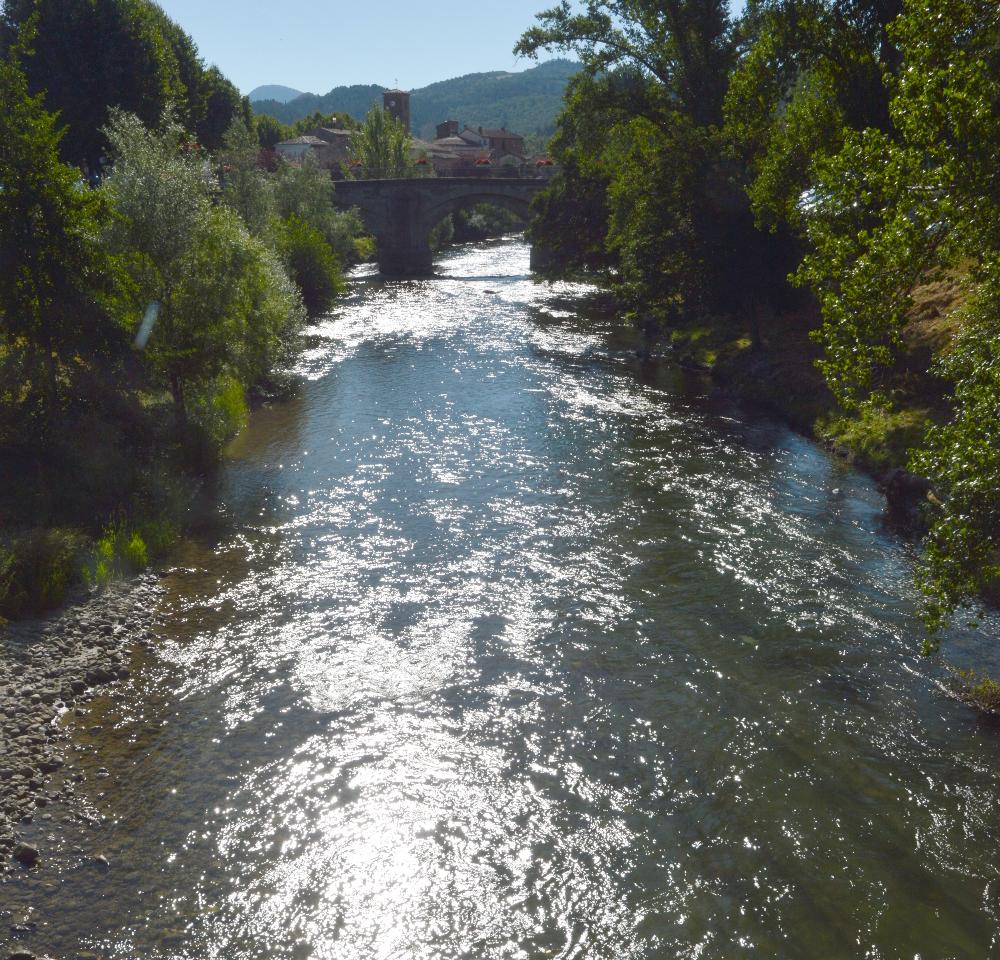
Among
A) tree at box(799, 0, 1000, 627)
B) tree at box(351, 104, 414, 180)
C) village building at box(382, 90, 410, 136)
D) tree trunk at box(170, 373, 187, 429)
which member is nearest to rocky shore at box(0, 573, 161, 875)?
tree trunk at box(170, 373, 187, 429)

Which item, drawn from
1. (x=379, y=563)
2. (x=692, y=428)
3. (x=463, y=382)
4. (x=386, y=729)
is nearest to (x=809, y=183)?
(x=692, y=428)

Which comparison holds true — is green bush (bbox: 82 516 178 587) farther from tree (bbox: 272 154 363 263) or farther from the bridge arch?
the bridge arch

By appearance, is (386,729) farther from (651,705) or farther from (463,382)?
(463,382)

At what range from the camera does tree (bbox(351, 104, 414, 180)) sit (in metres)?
79.3

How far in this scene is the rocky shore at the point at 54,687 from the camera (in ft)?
29.2

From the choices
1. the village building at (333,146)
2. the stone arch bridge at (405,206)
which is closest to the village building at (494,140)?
the village building at (333,146)

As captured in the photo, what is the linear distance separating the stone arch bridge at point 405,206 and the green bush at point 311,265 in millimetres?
18543

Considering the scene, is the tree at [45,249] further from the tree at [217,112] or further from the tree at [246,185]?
the tree at [217,112]

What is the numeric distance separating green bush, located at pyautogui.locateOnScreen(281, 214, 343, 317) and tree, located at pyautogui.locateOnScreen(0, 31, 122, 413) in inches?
839

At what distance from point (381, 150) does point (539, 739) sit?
78.6m

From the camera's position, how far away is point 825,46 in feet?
70.2

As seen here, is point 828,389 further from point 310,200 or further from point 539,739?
point 310,200

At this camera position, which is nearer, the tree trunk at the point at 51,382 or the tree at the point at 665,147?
the tree trunk at the point at 51,382

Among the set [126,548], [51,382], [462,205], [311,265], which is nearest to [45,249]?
[51,382]
